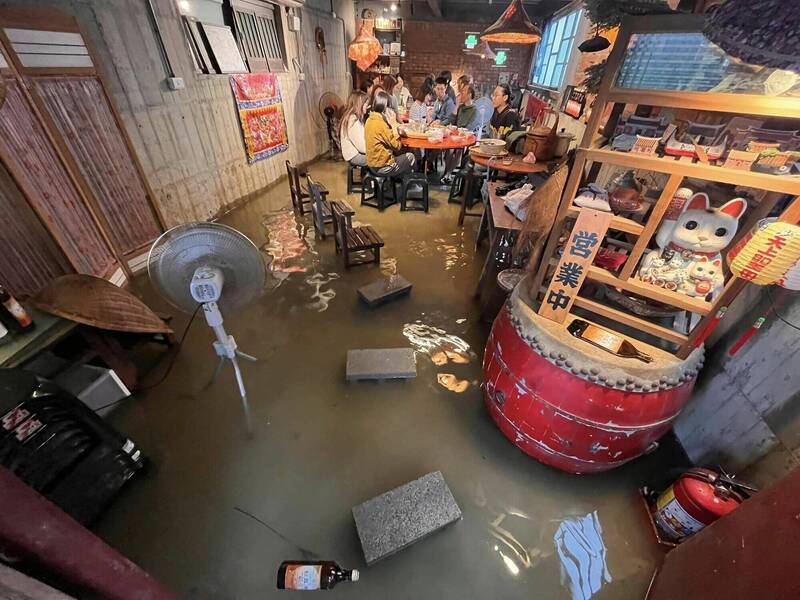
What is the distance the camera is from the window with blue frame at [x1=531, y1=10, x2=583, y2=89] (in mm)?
7078

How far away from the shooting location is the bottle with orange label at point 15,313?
5.94ft

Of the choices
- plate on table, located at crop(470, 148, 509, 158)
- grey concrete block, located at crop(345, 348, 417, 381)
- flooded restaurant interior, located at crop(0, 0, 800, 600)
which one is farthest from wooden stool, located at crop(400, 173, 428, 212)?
grey concrete block, located at crop(345, 348, 417, 381)

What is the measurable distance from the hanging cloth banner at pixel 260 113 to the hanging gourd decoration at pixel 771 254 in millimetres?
6658

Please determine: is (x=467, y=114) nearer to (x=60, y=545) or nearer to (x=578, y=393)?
(x=578, y=393)

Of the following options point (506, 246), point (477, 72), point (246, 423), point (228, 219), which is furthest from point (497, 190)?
point (477, 72)

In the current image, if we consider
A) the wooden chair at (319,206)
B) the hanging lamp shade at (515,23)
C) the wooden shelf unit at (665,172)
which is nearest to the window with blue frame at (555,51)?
the hanging lamp shade at (515,23)

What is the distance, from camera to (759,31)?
39.3 inches

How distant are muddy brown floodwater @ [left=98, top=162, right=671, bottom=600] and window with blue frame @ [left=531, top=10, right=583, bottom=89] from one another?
7471mm

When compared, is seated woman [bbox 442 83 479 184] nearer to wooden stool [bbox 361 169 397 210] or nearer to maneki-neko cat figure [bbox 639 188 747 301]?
wooden stool [bbox 361 169 397 210]

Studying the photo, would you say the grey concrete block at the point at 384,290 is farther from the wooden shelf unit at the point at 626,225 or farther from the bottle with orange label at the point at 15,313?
the bottle with orange label at the point at 15,313

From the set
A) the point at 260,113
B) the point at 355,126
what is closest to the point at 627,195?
the point at 355,126

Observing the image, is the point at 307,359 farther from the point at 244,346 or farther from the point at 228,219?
the point at 228,219

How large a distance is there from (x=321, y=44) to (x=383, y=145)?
205 inches

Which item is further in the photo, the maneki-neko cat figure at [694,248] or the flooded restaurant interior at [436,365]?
the maneki-neko cat figure at [694,248]
